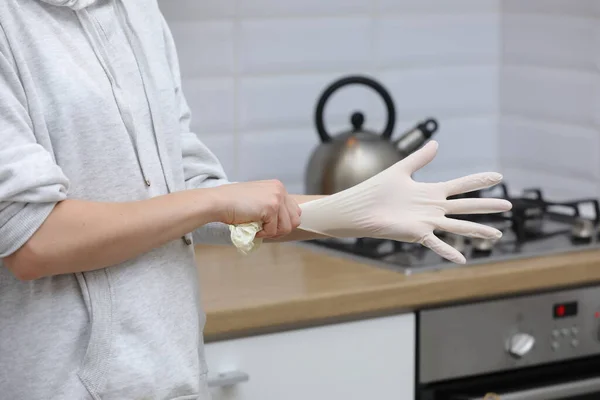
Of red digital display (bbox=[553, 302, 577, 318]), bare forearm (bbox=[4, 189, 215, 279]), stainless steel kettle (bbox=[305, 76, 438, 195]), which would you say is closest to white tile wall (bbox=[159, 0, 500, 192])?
stainless steel kettle (bbox=[305, 76, 438, 195])

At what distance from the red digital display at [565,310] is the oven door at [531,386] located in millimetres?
95

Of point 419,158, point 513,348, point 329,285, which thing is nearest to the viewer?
point 419,158

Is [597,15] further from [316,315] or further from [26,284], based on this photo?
[26,284]

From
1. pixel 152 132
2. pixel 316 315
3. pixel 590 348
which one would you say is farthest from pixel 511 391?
pixel 152 132

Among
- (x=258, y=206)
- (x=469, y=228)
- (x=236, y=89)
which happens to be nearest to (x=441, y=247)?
(x=469, y=228)

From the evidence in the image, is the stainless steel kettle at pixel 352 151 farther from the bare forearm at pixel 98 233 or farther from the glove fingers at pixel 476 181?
the bare forearm at pixel 98 233

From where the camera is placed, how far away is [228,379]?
63.9 inches

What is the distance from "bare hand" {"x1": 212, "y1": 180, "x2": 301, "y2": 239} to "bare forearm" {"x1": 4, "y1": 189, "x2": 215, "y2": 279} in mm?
31

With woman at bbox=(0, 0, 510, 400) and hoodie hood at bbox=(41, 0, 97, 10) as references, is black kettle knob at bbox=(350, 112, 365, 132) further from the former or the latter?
hoodie hood at bbox=(41, 0, 97, 10)

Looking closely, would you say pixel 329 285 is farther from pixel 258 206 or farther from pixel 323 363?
pixel 258 206

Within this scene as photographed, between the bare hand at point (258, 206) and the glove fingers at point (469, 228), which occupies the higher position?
the bare hand at point (258, 206)

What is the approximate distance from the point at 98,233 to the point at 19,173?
0.10 meters

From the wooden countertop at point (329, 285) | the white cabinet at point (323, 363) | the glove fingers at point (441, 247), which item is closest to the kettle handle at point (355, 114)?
the wooden countertop at point (329, 285)

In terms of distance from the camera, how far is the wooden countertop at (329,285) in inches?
64.1
